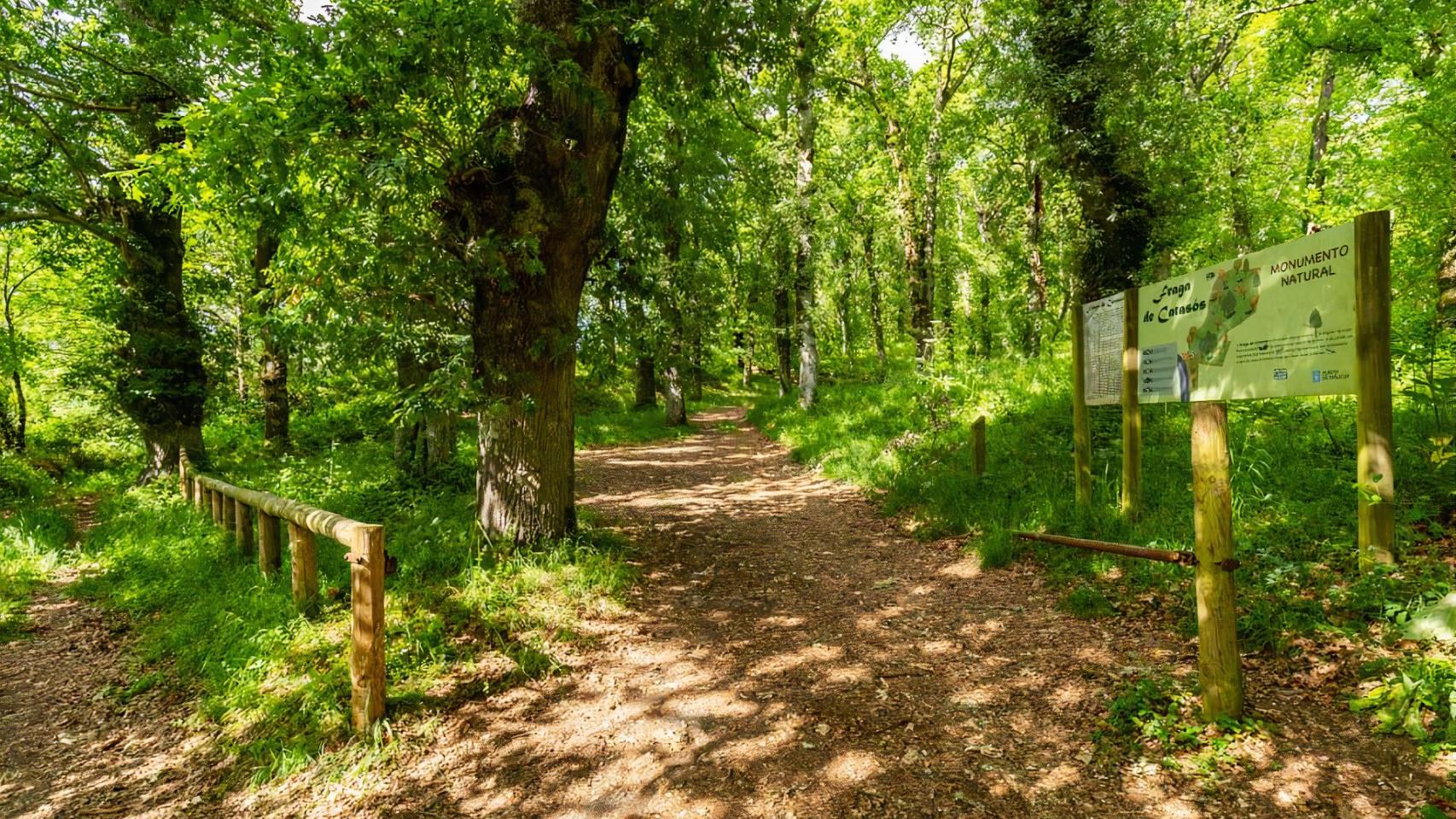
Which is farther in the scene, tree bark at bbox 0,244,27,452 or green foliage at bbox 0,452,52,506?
tree bark at bbox 0,244,27,452

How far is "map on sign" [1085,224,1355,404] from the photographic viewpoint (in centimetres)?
374

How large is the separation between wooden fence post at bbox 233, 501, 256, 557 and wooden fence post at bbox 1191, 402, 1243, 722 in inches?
333

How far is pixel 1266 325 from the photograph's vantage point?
4078 mm

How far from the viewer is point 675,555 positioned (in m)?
6.51

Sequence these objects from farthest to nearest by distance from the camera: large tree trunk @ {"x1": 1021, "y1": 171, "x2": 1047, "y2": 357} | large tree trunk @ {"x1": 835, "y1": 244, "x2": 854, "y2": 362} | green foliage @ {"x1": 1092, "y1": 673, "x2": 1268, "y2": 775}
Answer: large tree trunk @ {"x1": 835, "y1": 244, "x2": 854, "y2": 362}
large tree trunk @ {"x1": 1021, "y1": 171, "x2": 1047, "y2": 357}
green foliage @ {"x1": 1092, "y1": 673, "x2": 1268, "y2": 775}

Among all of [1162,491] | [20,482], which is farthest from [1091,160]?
[20,482]

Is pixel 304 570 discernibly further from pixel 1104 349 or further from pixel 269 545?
pixel 1104 349

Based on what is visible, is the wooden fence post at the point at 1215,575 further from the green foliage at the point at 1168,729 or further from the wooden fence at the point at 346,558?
the wooden fence at the point at 346,558

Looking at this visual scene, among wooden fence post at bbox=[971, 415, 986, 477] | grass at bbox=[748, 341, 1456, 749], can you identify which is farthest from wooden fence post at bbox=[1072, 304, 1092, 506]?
wooden fence post at bbox=[971, 415, 986, 477]

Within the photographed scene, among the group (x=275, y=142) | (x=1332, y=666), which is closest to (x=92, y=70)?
(x=275, y=142)

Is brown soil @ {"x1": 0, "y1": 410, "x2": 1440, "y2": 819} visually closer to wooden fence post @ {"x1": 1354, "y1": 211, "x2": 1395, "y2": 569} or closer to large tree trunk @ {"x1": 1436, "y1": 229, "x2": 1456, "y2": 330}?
wooden fence post @ {"x1": 1354, "y1": 211, "x2": 1395, "y2": 569}

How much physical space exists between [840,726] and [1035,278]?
52.1ft

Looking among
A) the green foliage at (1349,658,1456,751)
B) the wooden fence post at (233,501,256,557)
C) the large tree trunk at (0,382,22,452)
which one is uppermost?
the large tree trunk at (0,382,22,452)

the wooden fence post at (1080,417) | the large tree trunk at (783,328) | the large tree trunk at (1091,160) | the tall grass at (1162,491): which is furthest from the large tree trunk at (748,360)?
the wooden fence post at (1080,417)
